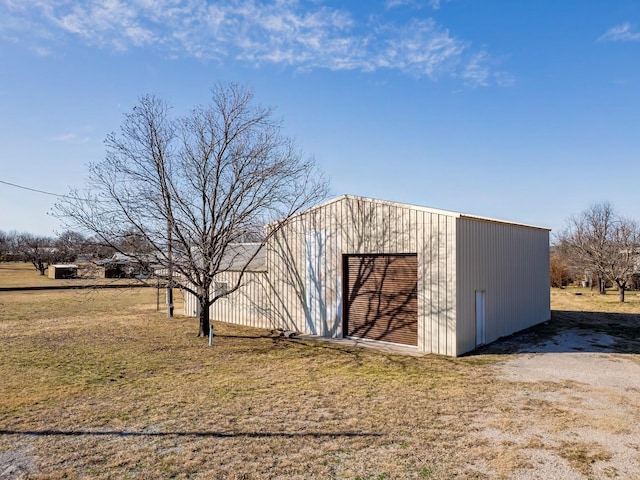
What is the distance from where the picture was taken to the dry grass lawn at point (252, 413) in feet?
15.3

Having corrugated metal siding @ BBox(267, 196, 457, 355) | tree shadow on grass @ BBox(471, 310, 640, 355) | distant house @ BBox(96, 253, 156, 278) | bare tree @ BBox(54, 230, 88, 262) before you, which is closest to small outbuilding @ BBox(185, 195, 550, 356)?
corrugated metal siding @ BBox(267, 196, 457, 355)

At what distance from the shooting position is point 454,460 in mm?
4797

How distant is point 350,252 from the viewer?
12.6m

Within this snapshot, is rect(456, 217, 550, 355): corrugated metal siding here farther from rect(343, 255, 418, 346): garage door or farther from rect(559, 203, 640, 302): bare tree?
rect(559, 203, 640, 302): bare tree

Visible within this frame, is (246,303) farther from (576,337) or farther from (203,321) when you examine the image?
(576,337)

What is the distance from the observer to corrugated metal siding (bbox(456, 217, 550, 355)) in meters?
10.8

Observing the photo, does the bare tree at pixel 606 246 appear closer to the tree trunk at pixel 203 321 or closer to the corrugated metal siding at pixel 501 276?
the corrugated metal siding at pixel 501 276

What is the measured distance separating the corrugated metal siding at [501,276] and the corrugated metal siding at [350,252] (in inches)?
15.5

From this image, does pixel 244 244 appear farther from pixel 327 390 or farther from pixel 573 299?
pixel 573 299

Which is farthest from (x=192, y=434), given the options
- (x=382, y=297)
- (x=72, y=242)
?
(x=72, y=242)

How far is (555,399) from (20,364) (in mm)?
10700

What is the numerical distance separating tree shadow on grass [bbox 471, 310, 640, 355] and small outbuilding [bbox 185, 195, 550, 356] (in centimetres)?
50

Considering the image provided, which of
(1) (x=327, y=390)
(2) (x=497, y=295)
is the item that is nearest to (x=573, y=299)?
(2) (x=497, y=295)

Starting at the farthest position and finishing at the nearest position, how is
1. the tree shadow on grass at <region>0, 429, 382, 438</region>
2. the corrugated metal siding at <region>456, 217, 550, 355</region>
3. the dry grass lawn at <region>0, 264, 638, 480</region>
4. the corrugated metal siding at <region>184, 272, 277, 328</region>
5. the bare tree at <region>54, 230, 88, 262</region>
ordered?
the corrugated metal siding at <region>184, 272, 277, 328</region>, the bare tree at <region>54, 230, 88, 262</region>, the corrugated metal siding at <region>456, 217, 550, 355</region>, the tree shadow on grass at <region>0, 429, 382, 438</region>, the dry grass lawn at <region>0, 264, 638, 480</region>
